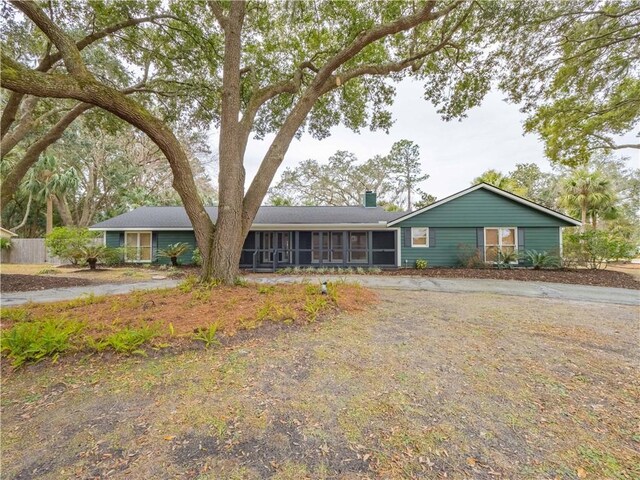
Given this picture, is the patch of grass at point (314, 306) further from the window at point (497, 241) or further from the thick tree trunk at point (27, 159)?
the window at point (497, 241)

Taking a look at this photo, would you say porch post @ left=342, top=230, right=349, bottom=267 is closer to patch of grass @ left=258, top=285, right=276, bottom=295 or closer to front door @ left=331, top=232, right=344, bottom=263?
front door @ left=331, top=232, right=344, bottom=263

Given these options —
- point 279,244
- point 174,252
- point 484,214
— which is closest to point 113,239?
point 174,252

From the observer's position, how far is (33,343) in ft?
9.80

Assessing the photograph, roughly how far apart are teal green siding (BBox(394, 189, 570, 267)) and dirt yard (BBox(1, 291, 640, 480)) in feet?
31.4

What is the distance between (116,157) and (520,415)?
2999 centimetres

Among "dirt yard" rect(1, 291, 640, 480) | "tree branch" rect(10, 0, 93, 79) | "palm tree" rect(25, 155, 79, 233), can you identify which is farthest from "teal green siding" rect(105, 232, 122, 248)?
"dirt yard" rect(1, 291, 640, 480)

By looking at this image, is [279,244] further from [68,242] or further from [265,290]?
[265,290]

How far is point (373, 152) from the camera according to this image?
27.8m

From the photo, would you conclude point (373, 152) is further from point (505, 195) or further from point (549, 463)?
point (549, 463)

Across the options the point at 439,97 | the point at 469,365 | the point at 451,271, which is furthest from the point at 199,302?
the point at 451,271

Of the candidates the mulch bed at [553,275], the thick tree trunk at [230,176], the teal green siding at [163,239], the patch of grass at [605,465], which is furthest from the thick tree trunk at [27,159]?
the mulch bed at [553,275]

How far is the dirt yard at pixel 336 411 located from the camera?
1.71m

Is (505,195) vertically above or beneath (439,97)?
beneath

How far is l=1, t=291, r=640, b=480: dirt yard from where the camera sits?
5.59 ft
